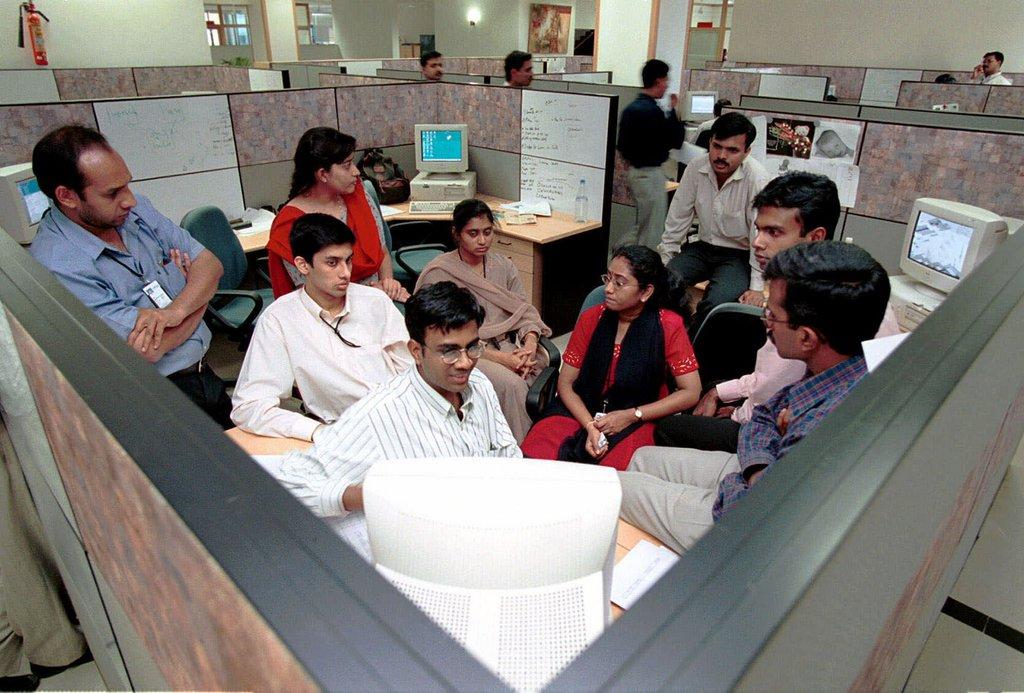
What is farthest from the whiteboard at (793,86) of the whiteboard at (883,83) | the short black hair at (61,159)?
the short black hair at (61,159)

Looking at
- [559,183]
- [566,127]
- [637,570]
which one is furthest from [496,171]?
[637,570]

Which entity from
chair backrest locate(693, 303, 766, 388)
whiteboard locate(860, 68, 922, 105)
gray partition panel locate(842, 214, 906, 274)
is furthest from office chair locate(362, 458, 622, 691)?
whiteboard locate(860, 68, 922, 105)

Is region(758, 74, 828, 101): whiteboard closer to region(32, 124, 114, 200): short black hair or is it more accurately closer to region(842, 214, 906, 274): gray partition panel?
region(842, 214, 906, 274): gray partition panel

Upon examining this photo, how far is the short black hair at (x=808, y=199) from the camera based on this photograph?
2.01m

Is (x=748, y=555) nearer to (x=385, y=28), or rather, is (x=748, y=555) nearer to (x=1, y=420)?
(x=1, y=420)

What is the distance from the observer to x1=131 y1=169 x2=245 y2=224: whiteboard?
3.13 metres

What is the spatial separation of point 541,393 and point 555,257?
4.74 ft

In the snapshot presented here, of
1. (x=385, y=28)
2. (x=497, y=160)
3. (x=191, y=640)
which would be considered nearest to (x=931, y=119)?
(x=497, y=160)

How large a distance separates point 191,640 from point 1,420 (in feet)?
3.80

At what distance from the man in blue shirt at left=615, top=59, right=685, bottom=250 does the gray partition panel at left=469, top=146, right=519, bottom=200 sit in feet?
2.17

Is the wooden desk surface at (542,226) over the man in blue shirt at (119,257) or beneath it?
beneath

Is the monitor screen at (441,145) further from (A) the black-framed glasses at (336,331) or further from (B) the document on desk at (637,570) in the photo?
(B) the document on desk at (637,570)

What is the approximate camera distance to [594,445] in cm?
198

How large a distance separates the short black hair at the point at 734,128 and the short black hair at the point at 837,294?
1.72m
